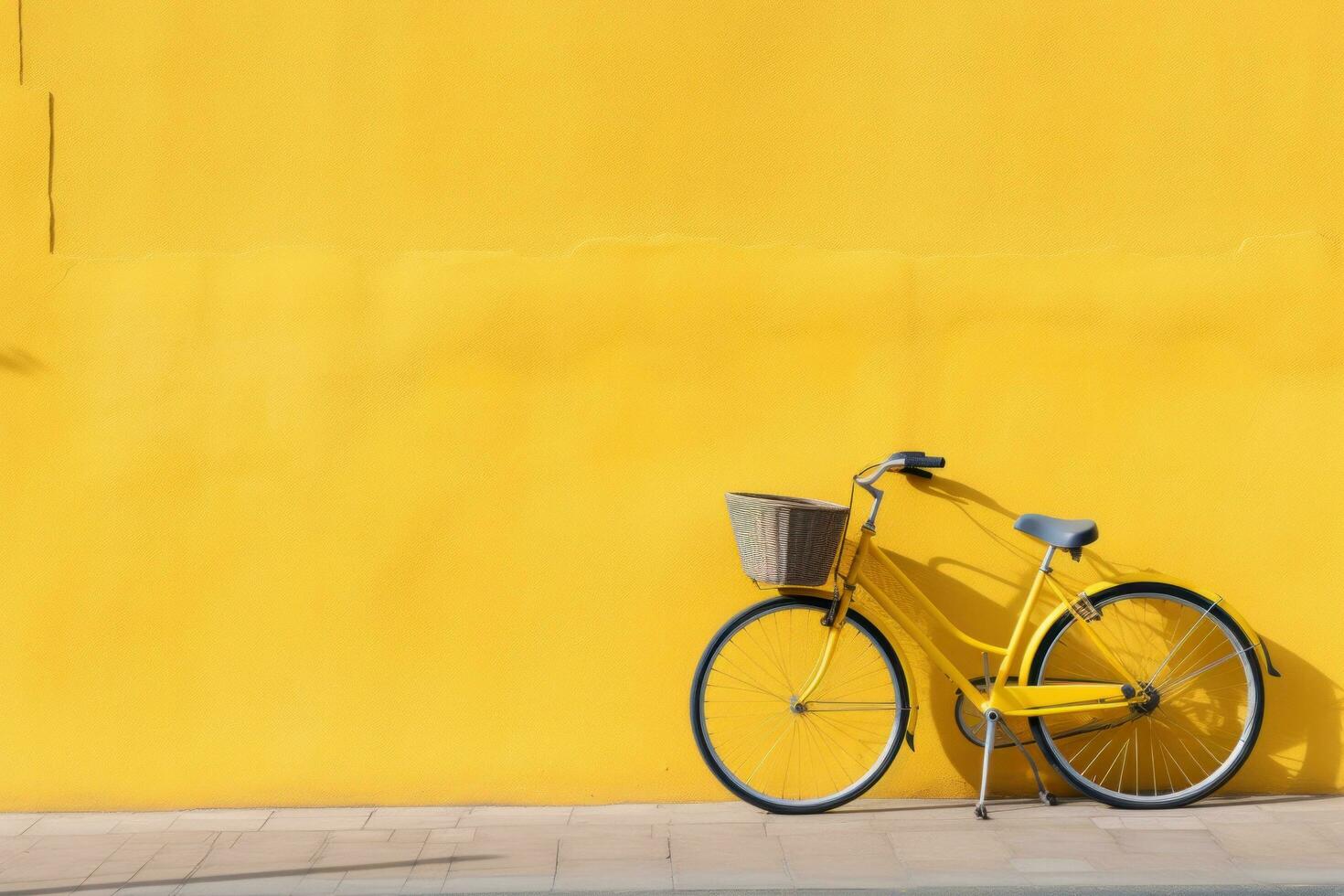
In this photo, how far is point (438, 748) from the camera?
509 centimetres

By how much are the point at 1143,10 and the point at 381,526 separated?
363cm

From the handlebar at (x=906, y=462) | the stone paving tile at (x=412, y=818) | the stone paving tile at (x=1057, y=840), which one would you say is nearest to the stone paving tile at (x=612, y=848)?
the stone paving tile at (x=412, y=818)

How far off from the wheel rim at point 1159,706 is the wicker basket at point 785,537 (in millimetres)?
1221

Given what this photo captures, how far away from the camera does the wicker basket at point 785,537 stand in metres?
4.55

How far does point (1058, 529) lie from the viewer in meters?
4.84

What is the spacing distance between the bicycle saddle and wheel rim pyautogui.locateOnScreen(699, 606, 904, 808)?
779mm

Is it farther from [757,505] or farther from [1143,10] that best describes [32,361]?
[1143,10]

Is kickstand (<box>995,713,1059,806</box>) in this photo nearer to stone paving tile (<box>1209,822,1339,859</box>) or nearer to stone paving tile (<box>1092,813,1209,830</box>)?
stone paving tile (<box>1092,813,1209,830</box>)

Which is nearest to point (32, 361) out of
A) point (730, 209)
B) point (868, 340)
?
point (730, 209)

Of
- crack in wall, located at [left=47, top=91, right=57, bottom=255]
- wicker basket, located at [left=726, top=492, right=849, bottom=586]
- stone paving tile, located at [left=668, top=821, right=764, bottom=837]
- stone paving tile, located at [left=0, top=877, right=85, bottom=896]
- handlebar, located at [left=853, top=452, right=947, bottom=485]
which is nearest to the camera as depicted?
stone paving tile, located at [left=0, top=877, right=85, bottom=896]

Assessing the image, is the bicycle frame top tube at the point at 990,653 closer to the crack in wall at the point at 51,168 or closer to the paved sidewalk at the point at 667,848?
the paved sidewalk at the point at 667,848

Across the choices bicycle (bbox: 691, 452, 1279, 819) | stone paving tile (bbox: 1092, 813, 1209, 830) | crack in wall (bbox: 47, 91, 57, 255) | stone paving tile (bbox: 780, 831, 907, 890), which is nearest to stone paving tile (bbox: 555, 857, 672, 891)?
stone paving tile (bbox: 780, 831, 907, 890)

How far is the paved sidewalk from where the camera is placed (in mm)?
4207

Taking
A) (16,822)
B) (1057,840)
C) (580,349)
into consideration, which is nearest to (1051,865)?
(1057,840)
